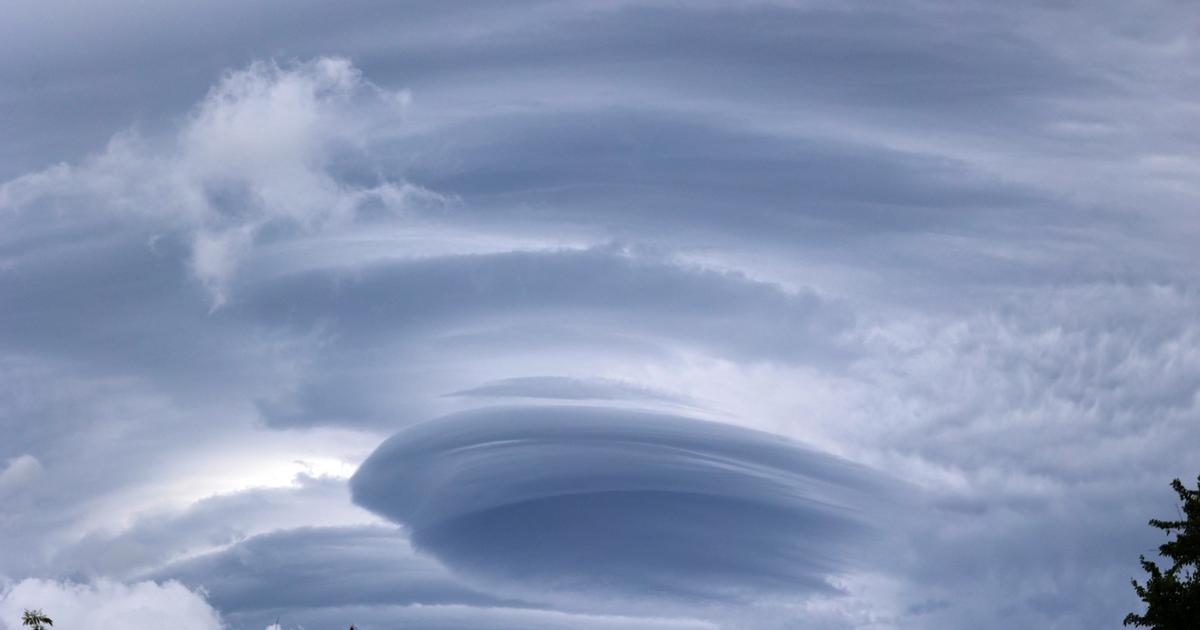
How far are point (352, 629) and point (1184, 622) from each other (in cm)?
6053

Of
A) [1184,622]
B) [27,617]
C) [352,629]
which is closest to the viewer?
[27,617]

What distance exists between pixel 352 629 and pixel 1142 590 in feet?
192

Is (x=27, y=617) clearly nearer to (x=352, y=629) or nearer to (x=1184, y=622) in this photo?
(x=352, y=629)

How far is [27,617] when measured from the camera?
8069cm

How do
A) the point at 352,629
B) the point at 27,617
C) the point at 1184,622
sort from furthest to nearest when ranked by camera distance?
1. the point at 352,629
2. the point at 1184,622
3. the point at 27,617

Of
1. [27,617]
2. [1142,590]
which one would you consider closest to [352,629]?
[27,617]

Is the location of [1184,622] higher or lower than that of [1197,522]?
lower

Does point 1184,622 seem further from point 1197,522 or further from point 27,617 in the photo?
point 27,617

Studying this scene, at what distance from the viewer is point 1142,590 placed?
9956 centimetres

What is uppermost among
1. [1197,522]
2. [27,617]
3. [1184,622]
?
[1197,522]

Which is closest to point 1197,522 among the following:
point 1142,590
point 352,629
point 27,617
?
point 1142,590

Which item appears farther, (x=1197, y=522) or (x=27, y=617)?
(x=1197, y=522)

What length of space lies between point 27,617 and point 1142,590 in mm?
73198

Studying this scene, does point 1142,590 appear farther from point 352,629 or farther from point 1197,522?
point 352,629
